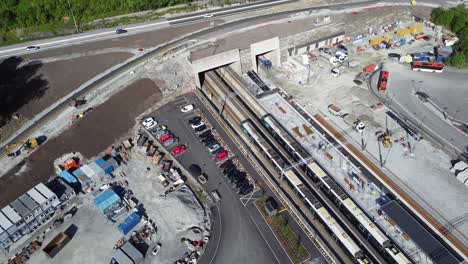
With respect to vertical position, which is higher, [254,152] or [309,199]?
[254,152]

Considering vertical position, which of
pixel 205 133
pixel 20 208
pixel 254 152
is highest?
pixel 205 133

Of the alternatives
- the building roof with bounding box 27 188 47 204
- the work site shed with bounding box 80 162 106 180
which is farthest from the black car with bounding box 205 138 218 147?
the building roof with bounding box 27 188 47 204

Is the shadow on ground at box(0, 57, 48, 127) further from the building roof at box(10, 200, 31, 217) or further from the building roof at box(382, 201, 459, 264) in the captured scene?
the building roof at box(382, 201, 459, 264)

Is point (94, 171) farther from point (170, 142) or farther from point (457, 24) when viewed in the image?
point (457, 24)

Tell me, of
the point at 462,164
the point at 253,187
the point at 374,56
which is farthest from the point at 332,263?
the point at 374,56

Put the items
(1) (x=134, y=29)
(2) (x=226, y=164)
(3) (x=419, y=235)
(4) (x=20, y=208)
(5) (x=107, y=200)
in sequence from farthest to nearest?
(1) (x=134, y=29) < (2) (x=226, y=164) < (5) (x=107, y=200) < (4) (x=20, y=208) < (3) (x=419, y=235)

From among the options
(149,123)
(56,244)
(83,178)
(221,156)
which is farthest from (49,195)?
(221,156)

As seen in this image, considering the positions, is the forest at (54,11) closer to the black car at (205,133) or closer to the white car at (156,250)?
the black car at (205,133)
